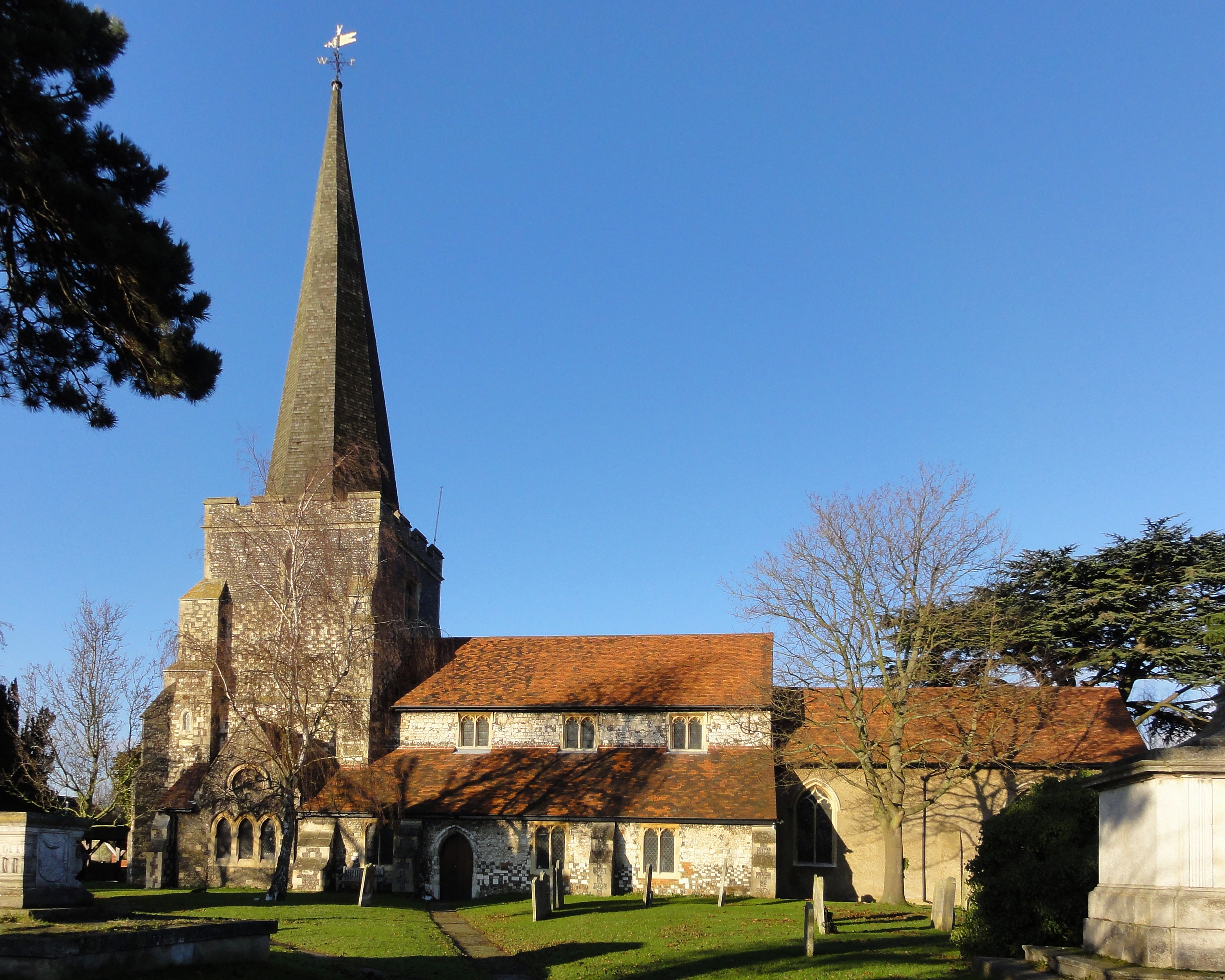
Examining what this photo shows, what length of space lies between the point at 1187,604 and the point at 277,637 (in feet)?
107

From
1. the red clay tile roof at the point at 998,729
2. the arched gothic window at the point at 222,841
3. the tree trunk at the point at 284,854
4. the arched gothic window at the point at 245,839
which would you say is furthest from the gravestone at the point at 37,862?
the red clay tile roof at the point at 998,729

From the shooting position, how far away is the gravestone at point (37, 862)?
14.2 meters

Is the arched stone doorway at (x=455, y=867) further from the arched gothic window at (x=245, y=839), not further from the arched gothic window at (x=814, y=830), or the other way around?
the arched gothic window at (x=814, y=830)

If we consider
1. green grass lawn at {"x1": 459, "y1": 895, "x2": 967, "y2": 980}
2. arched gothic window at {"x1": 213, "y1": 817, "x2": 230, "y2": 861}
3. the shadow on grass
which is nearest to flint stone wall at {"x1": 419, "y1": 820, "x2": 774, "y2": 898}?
green grass lawn at {"x1": 459, "y1": 895, "x2": 967, "y2": 980}

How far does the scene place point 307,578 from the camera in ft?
101

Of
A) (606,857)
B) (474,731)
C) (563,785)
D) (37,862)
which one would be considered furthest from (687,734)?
(37,862)

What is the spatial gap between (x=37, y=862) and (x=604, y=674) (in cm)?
2357

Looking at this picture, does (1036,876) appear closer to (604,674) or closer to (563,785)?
(563,785)

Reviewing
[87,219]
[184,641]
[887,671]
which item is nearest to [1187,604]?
[887,671]

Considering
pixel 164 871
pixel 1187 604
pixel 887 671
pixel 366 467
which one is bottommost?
pixel 164 871

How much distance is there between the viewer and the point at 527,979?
17.0 metres

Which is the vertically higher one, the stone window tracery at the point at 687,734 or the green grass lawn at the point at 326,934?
the stone window tracery at the point at 687,734

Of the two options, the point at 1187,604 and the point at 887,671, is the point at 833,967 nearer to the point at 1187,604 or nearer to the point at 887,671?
the point at 887,671

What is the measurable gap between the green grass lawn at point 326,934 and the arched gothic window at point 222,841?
4.32 ft
